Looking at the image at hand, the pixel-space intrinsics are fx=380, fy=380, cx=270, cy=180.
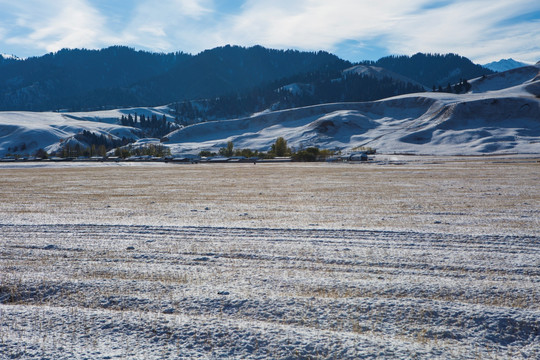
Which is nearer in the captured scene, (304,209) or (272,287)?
(272,287)

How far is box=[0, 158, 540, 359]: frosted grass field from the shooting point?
18.1 ft

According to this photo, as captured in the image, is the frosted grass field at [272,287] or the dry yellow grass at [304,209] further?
the dry yellow grass at [304,209]

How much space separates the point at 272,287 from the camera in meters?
7.50

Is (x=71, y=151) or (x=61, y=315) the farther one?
(x=71, y=151)

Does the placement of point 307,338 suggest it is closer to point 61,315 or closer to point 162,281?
point 162,281

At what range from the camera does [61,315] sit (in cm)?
644

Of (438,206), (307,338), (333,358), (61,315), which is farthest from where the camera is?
(438,206)

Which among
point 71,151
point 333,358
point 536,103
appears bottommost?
point 333,358

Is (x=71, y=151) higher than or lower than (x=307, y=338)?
higher

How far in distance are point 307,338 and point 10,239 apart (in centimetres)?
1059

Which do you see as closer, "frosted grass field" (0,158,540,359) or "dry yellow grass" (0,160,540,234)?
"frosted grass field" (0,158,540,359)

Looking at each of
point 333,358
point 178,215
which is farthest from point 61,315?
point 178,215

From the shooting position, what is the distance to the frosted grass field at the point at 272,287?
5.52m

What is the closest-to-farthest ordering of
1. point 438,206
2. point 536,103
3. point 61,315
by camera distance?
point 61,315
point 438,206
point 536,103
